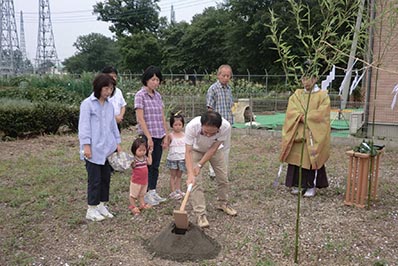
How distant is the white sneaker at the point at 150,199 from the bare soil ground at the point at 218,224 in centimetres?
12

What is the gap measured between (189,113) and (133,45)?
2926 cm

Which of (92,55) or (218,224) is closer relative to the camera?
(218,224)

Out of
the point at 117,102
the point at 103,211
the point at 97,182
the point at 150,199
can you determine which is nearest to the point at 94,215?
the point at 103,211

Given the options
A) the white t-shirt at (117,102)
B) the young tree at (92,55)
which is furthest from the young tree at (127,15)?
the white t-shirt at (117,102)

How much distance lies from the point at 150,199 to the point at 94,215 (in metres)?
0.70

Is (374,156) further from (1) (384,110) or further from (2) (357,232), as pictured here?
(1) (384,110)

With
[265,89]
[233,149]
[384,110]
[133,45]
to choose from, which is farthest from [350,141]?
→ [133,45]

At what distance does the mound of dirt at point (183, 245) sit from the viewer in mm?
3053

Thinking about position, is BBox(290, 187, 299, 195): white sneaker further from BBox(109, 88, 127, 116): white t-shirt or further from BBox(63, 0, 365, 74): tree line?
BBox(63, 0, 365, 74): tree line

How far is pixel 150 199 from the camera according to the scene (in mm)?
4293

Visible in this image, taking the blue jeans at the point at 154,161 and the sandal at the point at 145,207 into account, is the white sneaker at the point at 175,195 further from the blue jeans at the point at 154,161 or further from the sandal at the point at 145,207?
the sandal at the point at 145,207

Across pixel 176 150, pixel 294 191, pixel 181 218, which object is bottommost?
pixel 294 191

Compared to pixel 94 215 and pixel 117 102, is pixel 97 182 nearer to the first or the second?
pixel 94 215

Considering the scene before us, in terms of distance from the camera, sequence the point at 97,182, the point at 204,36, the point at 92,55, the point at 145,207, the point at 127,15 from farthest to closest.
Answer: the point at 92,55
the point at 127,15
the point at 204,36
the point at 145,207
the point at 97,182
